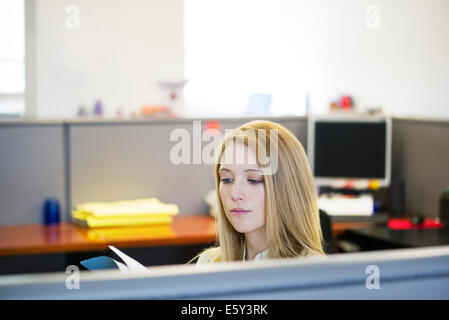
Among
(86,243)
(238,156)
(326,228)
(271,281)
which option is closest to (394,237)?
(326,228)

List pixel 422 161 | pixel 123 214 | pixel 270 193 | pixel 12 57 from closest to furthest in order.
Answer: pixel 270 193 → pixel 123 214 → pixel 422 161 → pixel 12 57

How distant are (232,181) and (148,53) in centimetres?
469

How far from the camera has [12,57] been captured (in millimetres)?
6090

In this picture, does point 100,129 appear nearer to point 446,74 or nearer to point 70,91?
point 446,74

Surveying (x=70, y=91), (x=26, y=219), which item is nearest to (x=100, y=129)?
(x=26, y=219)

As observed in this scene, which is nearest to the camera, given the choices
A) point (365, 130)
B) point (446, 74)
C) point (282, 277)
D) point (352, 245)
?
point (282, 277)

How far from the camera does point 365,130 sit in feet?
10.9

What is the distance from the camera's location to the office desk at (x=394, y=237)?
269 centimetres

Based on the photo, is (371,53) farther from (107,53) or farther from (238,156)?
(238,156)

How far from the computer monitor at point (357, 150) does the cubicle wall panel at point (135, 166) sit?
49cm

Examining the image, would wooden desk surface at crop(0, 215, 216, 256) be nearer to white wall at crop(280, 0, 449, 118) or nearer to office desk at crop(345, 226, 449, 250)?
office desk at crop(345, 226, 449, 250)

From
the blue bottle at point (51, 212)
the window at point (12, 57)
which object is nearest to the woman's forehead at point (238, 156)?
the blue bottle at point (51, 212)

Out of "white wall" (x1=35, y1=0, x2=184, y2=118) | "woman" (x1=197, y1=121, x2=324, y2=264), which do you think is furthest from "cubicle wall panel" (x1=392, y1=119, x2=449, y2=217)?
"white wall" (x1=35, y1=0, x2=184, y2=118)

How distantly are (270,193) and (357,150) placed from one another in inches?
74.5
